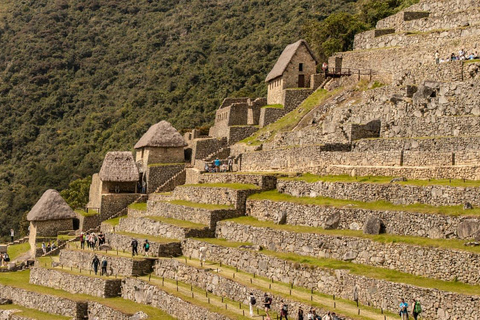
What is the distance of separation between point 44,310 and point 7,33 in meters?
82.7

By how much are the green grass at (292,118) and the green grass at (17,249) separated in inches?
519

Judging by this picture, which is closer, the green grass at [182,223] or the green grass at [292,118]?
the green grass at [182,223]

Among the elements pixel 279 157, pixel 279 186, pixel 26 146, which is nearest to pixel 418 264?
pixel 279 186

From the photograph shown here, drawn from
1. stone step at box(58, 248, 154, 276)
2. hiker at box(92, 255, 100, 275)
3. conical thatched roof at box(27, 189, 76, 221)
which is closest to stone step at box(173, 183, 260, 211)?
stone step at box(58, 248, 154, 276)

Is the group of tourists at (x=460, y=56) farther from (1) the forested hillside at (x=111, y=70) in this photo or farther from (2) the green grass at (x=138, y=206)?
(1) the forested hillside at (x=111, y=70)

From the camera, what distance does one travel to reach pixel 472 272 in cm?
2347

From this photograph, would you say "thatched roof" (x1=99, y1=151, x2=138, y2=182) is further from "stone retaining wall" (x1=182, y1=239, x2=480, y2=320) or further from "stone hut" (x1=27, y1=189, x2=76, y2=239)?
"stone retaining wall" (x1=182, y1=239, x2=480, y2=320)

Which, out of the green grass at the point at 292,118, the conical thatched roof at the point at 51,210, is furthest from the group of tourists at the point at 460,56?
the conical thatched roof at the point at 51,210

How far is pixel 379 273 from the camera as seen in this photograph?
2566 centimetres

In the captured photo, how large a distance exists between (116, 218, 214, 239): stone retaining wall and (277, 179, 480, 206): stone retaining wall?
391cm

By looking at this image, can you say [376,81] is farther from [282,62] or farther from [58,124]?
[58,124]

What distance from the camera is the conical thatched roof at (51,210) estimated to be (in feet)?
151

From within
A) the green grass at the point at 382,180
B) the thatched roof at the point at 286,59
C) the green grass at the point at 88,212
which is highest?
the thatched roof at the point at 286,59

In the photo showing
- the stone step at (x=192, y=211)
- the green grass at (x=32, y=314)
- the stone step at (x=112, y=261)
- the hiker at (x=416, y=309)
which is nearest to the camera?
the hiker at (x=416, y=309)
